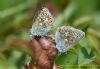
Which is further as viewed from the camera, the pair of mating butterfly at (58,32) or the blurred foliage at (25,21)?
the blurred foliage at (25,21)

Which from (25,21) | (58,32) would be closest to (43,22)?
(58,32)

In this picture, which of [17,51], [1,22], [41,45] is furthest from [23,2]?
[41,45]

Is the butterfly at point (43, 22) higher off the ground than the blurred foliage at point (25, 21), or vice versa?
the blurred foliage at point (25, 21)

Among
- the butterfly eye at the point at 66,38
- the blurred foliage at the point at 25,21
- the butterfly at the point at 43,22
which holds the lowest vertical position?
the butterfly eye at the point at 66,38

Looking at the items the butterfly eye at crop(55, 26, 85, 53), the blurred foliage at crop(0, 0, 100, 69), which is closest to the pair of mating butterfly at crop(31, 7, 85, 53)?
the butterfly eye at crop(55, 26, 85, 53)

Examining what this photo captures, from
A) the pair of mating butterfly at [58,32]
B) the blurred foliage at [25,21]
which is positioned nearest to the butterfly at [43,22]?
the pair of mating butterfly at [58,32]

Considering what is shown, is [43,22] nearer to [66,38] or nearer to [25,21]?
[66,38]

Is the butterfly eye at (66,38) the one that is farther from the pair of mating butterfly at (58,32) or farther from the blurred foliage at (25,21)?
the blurred foliage at (25,21)

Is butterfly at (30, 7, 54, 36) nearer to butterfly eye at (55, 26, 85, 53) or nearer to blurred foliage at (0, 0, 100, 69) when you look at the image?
butterfly eye at (55, 26, 85, 53)
